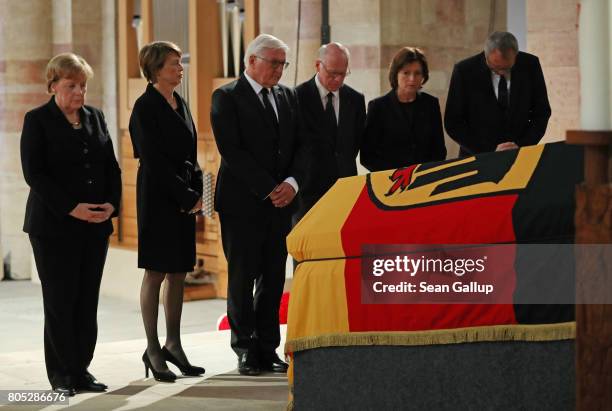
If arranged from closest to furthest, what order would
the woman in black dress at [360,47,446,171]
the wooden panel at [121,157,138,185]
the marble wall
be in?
1. the woman in black dress at [360,47,446,171]
2. the marble wall
3. the wooden panel at [121,157,138,185]

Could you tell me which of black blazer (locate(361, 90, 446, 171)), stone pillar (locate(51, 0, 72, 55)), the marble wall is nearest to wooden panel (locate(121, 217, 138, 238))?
stone pillar (locate(51, 0, 72, 55))

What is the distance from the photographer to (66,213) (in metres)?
4.71

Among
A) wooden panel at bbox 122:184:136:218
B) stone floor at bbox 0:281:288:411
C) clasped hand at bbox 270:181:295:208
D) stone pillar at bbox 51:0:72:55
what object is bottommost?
stone floor at bbox 0:281:288:411

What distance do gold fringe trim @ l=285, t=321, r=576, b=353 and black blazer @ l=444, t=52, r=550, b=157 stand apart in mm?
1979

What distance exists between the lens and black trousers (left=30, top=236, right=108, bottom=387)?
4742 millimetres

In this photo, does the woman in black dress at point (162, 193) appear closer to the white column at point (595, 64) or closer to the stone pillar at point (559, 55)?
the white column at point (595, 64)

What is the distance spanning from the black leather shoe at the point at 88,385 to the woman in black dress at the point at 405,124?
172 cm

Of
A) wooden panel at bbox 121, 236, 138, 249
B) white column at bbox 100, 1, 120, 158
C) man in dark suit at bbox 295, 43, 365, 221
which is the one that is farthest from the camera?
white column at bbox 100, 1, 120, 158

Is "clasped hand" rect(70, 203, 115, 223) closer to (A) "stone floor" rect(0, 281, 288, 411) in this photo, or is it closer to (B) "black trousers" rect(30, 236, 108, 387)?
(B) "black trousers" rect(30, 236, 108, 387)

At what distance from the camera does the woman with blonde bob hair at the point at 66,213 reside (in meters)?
4.71

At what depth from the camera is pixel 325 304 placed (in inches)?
146

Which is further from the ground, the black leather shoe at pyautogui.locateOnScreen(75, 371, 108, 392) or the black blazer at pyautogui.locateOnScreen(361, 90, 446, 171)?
the black blazer at pyautogui.locateOnScreen(361, 90, 446, 171)

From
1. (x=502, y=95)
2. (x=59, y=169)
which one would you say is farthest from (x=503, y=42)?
(x=59, y=169)

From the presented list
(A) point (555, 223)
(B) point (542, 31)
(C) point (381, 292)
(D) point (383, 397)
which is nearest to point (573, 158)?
(A) point (555, 223)
